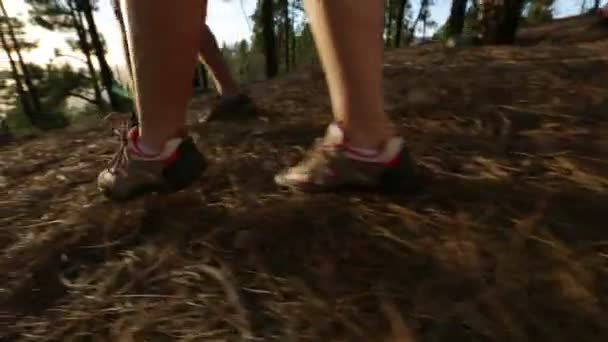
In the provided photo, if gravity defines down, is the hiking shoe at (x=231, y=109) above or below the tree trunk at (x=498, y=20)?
below

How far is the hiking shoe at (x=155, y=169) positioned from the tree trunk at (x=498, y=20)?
3.42 metres

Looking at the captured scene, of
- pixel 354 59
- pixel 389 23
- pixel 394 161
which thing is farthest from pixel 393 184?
pixel 389 23

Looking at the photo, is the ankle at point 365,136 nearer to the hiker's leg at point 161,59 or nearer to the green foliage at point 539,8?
the hiker's leg at point 161,59

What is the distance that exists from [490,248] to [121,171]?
90 cm

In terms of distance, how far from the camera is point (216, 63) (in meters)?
2.36

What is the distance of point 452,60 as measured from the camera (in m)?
3.02

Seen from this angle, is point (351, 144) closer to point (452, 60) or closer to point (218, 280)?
point (218, 280)

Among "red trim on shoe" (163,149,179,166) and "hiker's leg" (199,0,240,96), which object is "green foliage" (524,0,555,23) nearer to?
"hiker's leg" (199,0,240,96)

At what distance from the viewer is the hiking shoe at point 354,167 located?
121 cm

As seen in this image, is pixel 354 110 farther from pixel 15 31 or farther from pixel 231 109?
pixel 15 31

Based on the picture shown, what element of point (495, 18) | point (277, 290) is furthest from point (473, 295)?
point (495, 18)

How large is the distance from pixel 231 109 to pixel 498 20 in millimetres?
2609

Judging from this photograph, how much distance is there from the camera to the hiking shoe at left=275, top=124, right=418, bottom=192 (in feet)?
3.97

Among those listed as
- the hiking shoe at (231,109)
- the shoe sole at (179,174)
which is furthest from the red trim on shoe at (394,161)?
the hiking shoe at (231,109)
